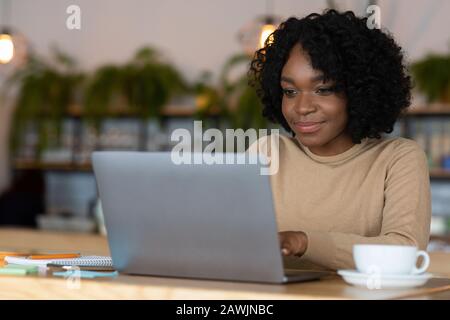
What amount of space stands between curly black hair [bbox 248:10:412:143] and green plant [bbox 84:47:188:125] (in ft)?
14.4

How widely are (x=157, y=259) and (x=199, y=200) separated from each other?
0.53 ft

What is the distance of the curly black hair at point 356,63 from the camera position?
223 cm

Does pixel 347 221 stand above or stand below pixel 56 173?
above

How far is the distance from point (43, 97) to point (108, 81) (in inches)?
24.2

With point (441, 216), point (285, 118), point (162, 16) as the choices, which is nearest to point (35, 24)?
point (162, 16)

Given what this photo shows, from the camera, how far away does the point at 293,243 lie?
5.84ft

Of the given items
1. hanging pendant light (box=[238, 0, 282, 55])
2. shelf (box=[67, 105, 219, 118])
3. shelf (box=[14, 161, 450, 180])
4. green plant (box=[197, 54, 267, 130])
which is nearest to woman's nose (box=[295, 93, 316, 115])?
hanging pendant light (box=[238, 0, 282, 55])

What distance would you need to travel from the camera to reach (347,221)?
2197mm

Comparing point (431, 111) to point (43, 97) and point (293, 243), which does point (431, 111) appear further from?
point (293, 243)

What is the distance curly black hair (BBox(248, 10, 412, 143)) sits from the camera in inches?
87.7

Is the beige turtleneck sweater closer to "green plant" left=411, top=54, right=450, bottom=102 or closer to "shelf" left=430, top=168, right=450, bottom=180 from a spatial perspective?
"green plant" left=411, top=54, right=450, bottom=102
